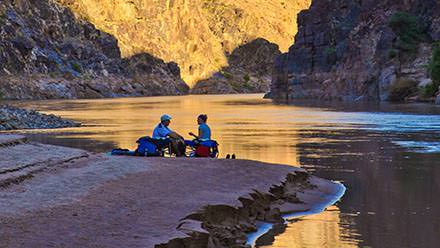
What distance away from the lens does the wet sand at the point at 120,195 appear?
13367 millimetres

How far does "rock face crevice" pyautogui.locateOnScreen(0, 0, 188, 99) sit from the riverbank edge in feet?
431

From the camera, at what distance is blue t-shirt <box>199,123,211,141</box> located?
84.1 feet

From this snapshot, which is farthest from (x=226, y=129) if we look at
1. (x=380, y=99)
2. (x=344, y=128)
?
(x=380, y=99)

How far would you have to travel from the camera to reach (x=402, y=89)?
112438 mm

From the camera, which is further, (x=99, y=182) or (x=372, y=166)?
(x=372, y=166)

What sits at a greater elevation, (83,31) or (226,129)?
(83,31)

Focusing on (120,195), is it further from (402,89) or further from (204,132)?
(402,89)

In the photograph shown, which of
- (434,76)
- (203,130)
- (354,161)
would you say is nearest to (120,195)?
(203,130)

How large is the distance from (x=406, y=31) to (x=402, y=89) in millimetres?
14872

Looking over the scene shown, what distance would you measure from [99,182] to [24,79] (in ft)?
490

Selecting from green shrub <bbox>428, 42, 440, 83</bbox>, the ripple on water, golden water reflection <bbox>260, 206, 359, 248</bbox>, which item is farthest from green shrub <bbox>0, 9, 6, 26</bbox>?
golden water reflection <bbox>260, 206, 359, 248</bbox>

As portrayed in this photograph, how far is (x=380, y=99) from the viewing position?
392ft

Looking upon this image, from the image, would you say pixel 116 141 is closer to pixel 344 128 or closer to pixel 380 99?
pixel 344 128

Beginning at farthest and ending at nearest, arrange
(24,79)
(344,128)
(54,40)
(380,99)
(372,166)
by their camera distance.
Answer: (54,40)
(24,79)
(380,99)
(344,128)
(372,166)
